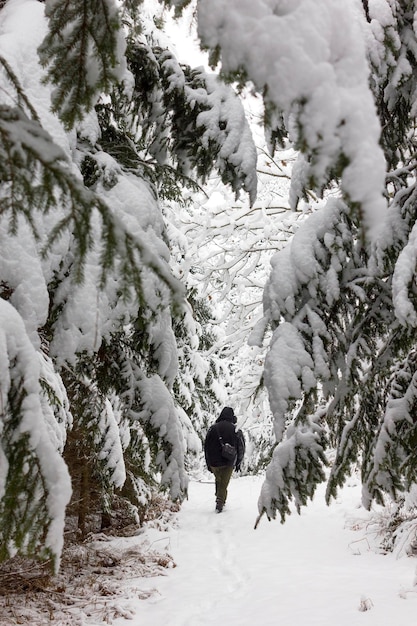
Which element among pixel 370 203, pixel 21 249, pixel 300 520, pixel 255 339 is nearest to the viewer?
pixel 370 203

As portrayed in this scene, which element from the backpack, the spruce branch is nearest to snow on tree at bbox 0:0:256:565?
the spruce branch

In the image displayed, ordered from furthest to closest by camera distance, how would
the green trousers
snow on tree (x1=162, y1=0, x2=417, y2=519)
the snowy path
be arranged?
the green trousers
the snowy path
snow on tree (x1=162, y1=0, x2=417, y2=519)

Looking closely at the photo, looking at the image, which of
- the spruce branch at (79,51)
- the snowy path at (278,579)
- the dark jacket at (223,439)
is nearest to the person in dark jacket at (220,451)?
the dark jacket at (223,439)

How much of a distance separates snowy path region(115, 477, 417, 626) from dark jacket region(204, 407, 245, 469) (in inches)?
43.4

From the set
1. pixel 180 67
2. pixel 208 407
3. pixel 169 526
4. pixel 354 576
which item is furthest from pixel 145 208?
pixel 208 407

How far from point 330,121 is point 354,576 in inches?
226

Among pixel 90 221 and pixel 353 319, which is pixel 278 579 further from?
pixel 90 221

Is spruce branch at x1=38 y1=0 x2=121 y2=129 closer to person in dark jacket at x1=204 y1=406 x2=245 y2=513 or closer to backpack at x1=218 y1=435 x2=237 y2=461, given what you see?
backpack at x1=218 y1=435 x2=237 y2=461

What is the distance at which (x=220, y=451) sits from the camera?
10.3 metres

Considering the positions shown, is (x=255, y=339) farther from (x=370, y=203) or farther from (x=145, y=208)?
(x=370, y=203)

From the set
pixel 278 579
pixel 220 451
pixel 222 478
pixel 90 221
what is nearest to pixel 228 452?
pixel 220 451

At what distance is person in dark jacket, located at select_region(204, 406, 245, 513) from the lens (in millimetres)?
10180

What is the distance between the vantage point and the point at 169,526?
9.06m

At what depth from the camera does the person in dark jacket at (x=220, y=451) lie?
10180mm
